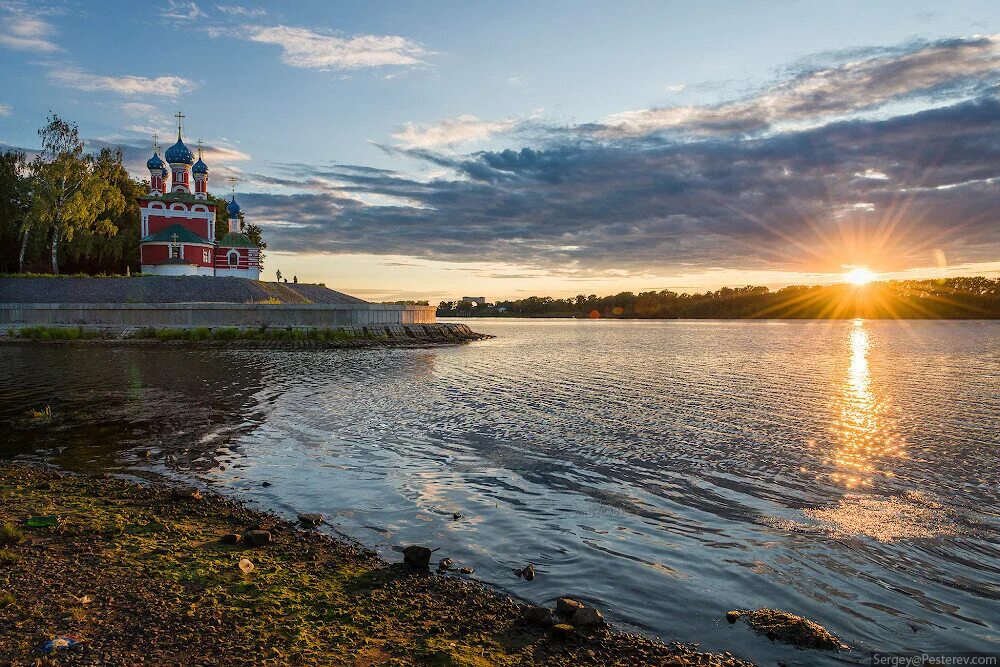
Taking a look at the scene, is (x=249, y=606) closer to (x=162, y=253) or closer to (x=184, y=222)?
(x=162, y=253)

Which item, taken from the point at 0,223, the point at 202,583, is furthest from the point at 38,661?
the point at 0,223

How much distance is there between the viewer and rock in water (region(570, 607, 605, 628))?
24.0 ft

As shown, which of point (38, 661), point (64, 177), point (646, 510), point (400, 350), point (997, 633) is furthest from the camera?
point (64, 177)

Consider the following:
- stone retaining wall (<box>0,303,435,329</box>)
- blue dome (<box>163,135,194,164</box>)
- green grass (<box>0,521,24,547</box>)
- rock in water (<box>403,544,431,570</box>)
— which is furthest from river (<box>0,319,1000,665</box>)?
blue dome (<box>163,135,194,164</box>)

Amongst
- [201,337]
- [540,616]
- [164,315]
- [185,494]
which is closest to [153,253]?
[164,315]

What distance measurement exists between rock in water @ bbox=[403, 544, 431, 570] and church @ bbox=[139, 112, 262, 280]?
83385mm

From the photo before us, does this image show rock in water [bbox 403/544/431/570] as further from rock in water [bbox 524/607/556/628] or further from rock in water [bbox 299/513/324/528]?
rock in water [bbox 299/513/324/528]

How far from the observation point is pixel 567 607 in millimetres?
7500

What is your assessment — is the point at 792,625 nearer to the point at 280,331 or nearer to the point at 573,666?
the point at 573,666

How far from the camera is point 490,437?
65.1ft

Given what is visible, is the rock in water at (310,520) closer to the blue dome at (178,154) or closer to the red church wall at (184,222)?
the red church wall at (184,222)

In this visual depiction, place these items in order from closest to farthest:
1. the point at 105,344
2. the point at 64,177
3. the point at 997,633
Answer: the point at 997,633, the point at 105,344, the point at 64,177

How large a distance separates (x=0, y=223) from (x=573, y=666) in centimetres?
9837

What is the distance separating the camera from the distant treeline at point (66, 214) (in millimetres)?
75250
